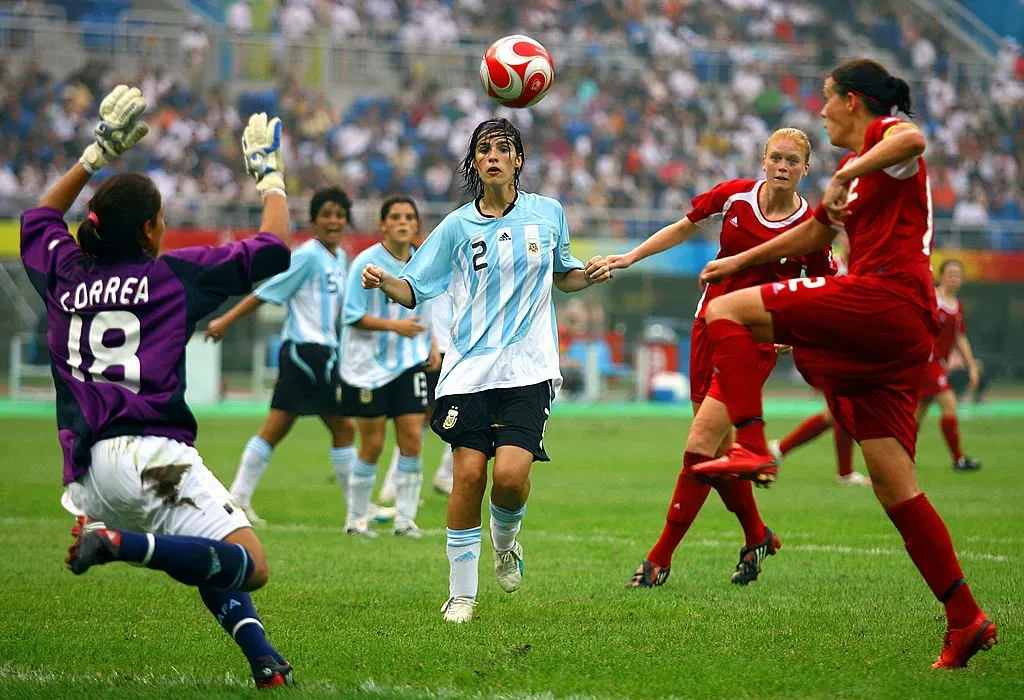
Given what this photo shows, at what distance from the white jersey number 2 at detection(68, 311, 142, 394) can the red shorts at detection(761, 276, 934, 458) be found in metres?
2.42

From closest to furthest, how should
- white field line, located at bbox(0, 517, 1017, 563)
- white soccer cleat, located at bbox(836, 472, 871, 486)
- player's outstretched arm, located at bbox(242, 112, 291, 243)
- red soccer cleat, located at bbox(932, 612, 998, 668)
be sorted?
player's outstretched arm, located at bbox(242, 112, 291, 243), red soccer cleat, located at bbox(932, 612, 998, 668), white field line, located at bbox(0, 517, 1017, 563), white soccer cleat, located at bbox(836, 472, 871, 486)

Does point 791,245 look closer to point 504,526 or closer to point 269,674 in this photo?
point 504,526

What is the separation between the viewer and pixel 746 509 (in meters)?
7.07

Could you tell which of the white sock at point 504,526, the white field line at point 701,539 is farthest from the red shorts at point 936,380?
the white sock at point 504,526

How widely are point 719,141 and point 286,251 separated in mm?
29239

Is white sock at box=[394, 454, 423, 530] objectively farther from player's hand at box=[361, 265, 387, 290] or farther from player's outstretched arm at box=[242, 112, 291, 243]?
player's outstretched arm at box=[242, 112, 291, 243]

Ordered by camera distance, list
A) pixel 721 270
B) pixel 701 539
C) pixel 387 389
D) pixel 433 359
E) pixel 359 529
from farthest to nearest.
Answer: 1. pixel 433 359
2. pixel 387 389
3. pixel 359 529
4. pixel 701 539
5. pixel 721 270

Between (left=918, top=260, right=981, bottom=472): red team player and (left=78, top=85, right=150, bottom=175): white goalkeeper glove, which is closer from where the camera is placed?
(left=78, top=85, right=150, bottom=175): white goalkeeper glove

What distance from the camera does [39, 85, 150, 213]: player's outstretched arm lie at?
4.62 m

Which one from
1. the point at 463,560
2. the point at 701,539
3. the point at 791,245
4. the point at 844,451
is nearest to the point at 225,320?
the point at 701,539

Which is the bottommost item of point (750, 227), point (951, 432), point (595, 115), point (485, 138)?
point (951, 432)

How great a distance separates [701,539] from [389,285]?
390 cm

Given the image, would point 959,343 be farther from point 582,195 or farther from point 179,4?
point 179,4

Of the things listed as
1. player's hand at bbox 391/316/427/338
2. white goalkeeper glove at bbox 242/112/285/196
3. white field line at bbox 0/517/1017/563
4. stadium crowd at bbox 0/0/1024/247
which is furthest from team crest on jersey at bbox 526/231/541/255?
stadium crowd at bbox 0/0/1024/247
